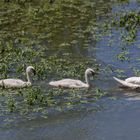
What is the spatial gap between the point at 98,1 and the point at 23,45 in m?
7.95

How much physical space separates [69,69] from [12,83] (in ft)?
6.85

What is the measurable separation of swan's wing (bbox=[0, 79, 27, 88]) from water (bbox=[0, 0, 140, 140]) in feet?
0.57

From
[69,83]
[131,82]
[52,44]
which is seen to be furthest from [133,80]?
[52,44]

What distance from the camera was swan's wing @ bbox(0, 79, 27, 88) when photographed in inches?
668

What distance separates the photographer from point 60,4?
90.9 ft

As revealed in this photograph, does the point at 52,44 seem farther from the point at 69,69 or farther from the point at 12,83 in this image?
the point at 12,83

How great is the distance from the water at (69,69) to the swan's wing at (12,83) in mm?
174

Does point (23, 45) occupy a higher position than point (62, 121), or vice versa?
point (23, 45)

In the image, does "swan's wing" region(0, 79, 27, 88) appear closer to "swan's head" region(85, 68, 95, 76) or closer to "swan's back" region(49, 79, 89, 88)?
"swan's back" region(49, 79, 89, 88)

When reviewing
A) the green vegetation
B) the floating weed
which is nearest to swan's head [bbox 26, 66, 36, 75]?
the green vegetation

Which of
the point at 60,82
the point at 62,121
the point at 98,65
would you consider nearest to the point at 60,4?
the point at 98,65

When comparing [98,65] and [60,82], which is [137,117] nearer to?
[60,82]

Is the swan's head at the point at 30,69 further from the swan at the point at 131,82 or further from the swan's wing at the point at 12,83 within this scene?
the swan at the point at 131,82

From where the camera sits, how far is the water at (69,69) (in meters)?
14.3
